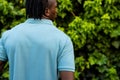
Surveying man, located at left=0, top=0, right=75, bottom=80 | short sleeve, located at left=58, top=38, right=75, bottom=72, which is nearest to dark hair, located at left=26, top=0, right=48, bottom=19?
man, located at left=0, top=0, right=75, bottom=80

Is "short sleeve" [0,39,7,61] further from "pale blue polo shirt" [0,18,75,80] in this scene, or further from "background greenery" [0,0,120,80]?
"background greenery" [0,0,120,80]

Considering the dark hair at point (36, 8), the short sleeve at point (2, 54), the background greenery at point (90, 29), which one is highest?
the dark hair at point (36, 8)

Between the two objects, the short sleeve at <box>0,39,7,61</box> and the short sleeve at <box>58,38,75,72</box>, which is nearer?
the short sleeve at <box>58,38,75,72</box>

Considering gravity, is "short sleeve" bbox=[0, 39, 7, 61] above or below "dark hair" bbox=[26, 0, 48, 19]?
below

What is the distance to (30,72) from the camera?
2.73 meters

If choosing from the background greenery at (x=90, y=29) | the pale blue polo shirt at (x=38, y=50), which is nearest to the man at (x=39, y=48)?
the pale blue polo shirt at (x=38, y=50)

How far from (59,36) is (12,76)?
17.2 inches

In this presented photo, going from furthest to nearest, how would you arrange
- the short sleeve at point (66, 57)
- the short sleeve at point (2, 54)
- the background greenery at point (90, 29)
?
1. the background greenery at point (90, 29)
2. the short sleeve at point (2, 54)
3. the short sleeve at point (66, 57)

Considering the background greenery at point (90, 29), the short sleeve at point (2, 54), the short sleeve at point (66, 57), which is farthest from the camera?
the background greenery at point (90, 29)

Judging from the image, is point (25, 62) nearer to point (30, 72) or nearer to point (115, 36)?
point (30, 72)

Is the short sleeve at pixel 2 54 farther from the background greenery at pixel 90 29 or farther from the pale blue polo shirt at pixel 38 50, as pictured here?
the background greenery at pixel 90 29

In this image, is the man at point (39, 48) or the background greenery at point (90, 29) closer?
the man at point (39, 48)

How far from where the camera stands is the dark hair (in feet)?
8.93

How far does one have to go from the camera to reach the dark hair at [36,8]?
2721 mm
